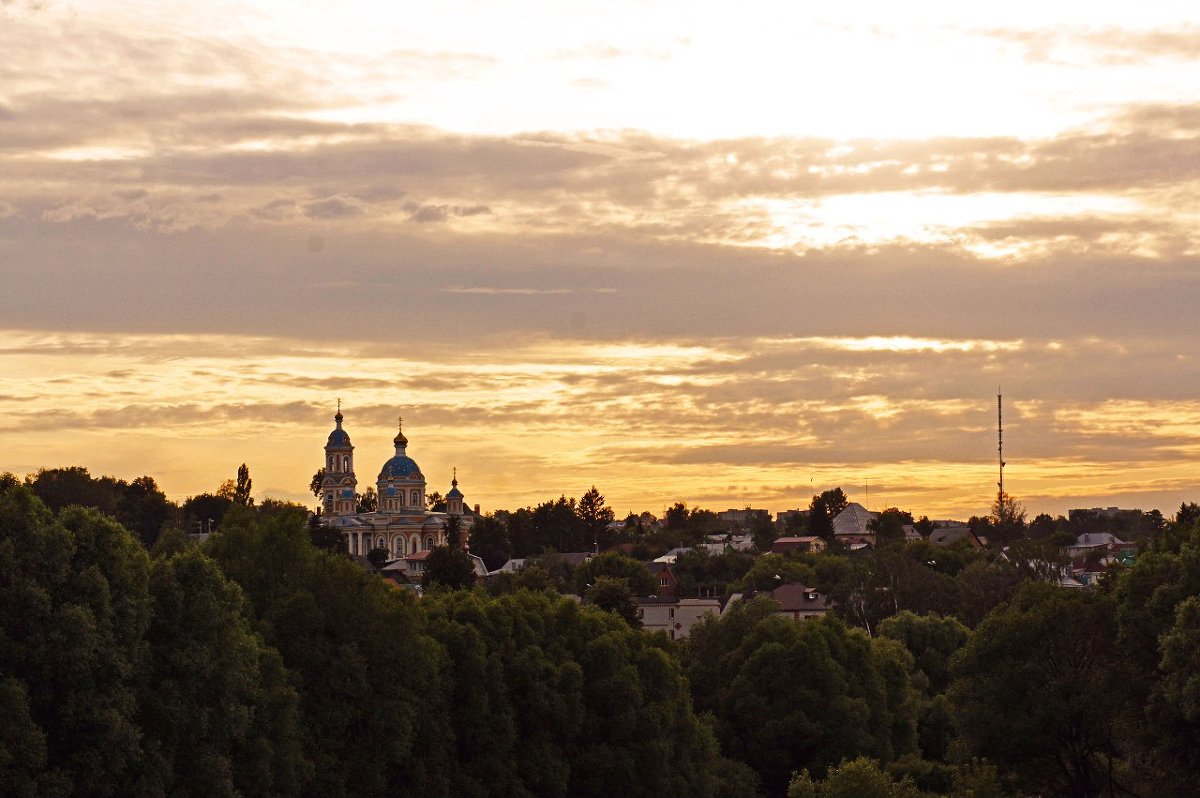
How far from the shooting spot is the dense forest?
5100cm

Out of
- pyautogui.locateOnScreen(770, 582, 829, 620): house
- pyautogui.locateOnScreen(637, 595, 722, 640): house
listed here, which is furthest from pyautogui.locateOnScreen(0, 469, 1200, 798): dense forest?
pyautogui.locateOnScreen(637, 595, 722, 640): house

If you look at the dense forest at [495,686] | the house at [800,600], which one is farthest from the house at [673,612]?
the dense forest at [495,686]

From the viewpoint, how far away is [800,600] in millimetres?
165750

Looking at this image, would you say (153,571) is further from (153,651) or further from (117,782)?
(117,782)

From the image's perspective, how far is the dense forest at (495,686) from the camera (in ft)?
167

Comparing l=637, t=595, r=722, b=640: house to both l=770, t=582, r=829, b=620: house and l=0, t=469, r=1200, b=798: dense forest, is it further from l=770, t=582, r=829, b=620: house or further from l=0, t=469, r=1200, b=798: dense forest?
l=0, t=469, r=1200, b=798: dense forest

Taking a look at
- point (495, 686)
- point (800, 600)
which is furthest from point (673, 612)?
point (495, 686)

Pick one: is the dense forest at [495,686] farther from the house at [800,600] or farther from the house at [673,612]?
the house at [673,612]

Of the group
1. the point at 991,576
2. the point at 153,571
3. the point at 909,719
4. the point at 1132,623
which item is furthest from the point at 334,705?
the point at 991,576

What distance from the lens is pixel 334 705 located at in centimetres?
6525

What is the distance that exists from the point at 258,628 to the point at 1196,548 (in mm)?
35130

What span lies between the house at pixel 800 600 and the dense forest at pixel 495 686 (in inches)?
2144

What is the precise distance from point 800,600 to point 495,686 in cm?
9257

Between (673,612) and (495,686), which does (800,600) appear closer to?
(673,612)
